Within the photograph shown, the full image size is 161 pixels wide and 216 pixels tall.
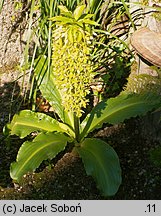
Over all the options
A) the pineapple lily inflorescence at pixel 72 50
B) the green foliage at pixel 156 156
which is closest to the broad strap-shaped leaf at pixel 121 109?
the green foliage at pixel 156 156

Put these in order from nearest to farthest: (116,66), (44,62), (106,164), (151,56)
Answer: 1. (106,164)
2. (151,56)
3. (44,62)
4. (116,66)

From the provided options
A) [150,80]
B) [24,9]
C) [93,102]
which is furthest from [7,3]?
[150,80]

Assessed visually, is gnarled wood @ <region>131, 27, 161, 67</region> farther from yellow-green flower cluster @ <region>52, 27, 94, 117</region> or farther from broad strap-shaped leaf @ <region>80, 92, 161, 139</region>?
yellow-green flower cluster @ <region>52, 27, 94, 117</region>

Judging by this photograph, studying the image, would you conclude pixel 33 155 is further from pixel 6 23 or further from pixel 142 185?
pixel 6 23

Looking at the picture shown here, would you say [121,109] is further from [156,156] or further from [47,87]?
[47,87]

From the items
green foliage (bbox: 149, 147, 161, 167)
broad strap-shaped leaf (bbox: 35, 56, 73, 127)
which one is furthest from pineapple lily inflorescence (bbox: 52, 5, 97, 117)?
green foliage (bbox: 149, 147, 161, 167)

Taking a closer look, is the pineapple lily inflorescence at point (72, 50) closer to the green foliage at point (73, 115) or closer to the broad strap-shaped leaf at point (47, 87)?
the green foliage at point (73, 115)
